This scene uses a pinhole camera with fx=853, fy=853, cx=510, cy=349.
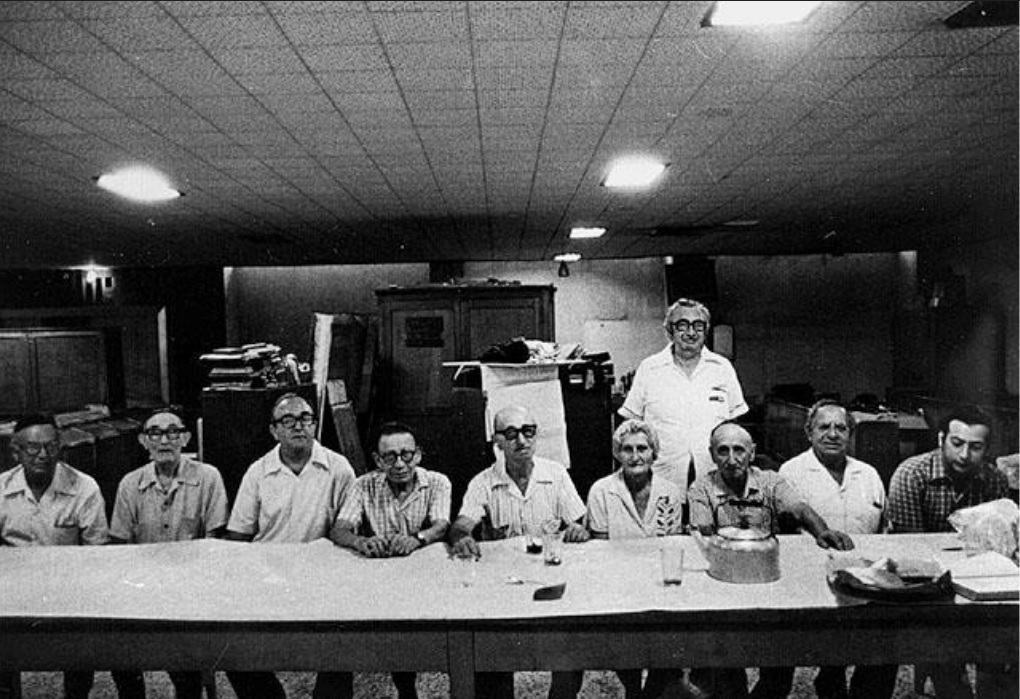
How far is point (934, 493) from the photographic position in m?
3.81

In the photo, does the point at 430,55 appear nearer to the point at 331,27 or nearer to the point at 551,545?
the point at 331,27

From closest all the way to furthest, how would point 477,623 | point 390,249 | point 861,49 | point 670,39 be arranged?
point 477,623 < point 670,39 < point 861,49 < point 390,249

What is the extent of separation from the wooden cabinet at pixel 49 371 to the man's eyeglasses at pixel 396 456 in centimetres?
708

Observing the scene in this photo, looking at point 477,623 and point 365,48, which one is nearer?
point 477,623

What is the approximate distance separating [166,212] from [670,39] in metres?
5.55

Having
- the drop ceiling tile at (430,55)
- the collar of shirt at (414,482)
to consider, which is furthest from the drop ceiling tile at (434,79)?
the collar of shirt at (414,482)

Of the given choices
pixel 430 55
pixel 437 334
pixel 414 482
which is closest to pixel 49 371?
pixel 437 334

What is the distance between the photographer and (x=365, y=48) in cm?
329

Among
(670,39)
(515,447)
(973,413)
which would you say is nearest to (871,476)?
(973,413)

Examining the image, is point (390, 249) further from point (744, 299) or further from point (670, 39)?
point (670, 39)

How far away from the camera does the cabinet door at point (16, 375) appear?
9.52m

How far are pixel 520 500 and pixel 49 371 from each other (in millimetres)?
7746

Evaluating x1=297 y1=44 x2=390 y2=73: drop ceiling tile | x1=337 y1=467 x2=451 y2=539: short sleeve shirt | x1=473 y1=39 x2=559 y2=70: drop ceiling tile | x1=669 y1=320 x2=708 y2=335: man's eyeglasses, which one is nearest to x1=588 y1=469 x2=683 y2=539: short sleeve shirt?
x1=337 y1=467 x2=451 y2=539: short sleeve shirt

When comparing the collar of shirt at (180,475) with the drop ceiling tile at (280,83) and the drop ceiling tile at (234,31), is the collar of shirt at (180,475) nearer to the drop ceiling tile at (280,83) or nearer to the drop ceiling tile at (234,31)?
the drop ceiling tile at (280,83)
